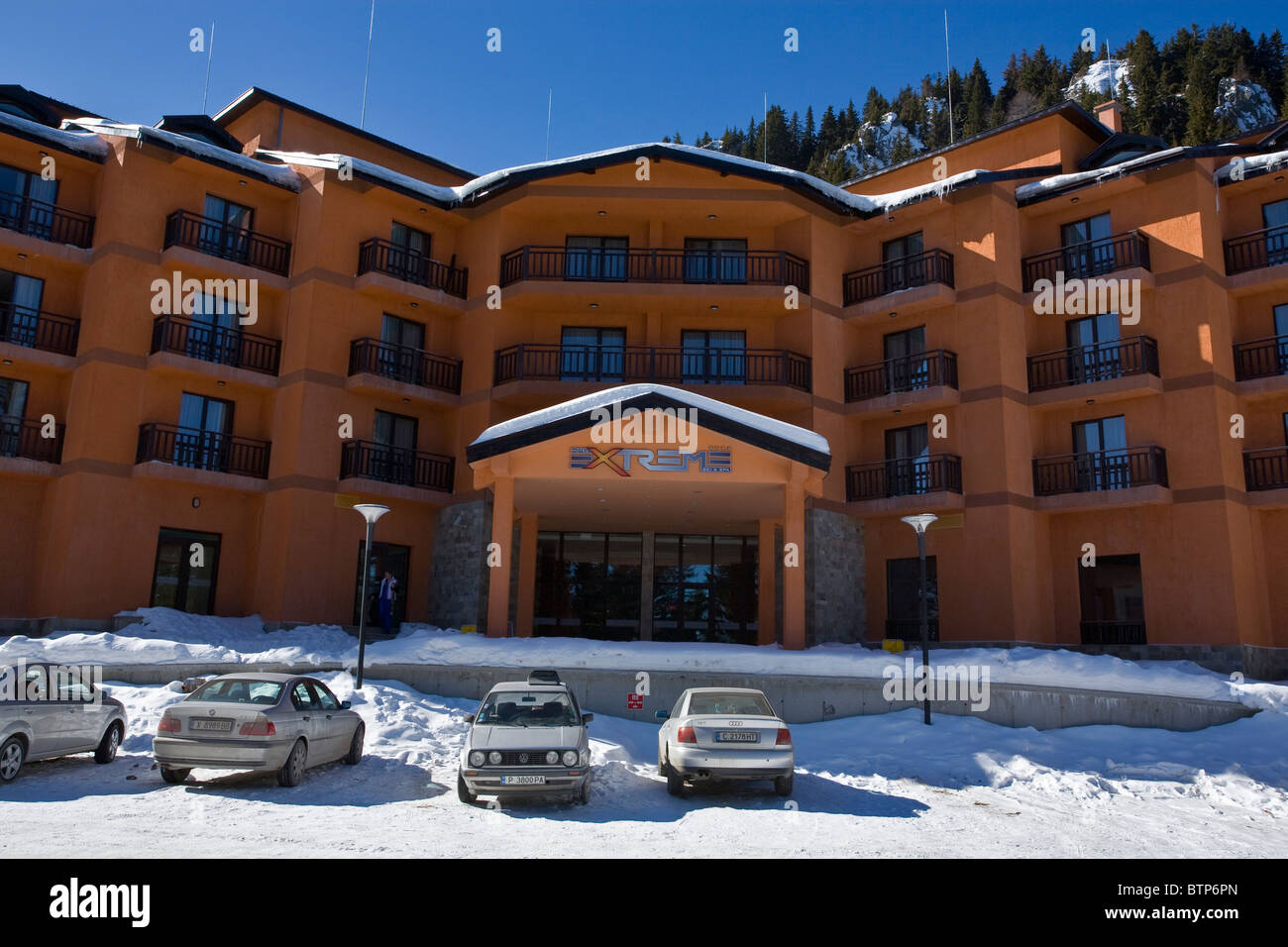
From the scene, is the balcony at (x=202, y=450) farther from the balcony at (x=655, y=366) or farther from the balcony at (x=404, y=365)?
the balcony at (x=655, y=366)

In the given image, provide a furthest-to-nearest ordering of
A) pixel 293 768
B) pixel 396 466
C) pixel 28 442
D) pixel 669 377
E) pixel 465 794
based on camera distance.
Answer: pixel 669 377 → pixel 396 466 → pixel 28 442 → pixel 293 768 → pixel 465 794

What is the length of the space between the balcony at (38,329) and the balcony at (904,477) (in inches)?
836

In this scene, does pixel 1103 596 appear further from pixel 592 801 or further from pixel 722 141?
pixel 722 141

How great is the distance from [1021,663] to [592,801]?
12.7 metres

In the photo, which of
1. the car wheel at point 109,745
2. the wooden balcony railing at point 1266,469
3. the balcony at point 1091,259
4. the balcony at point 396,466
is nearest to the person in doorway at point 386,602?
the balcony at point 396,466

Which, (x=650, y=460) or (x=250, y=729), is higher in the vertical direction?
(x=650, y=460)

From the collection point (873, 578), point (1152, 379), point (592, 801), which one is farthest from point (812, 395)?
point (592, 801)

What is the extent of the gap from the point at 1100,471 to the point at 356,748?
20605 millimetres

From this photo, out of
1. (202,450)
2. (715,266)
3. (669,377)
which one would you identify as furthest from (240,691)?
(715,266)

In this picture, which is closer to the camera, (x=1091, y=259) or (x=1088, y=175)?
(x=1088, y=175)

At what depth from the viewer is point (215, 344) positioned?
2631cm

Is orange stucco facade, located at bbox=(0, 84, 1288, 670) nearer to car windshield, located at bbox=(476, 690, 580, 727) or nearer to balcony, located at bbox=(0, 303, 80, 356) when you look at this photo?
balcony, located at bbox=(0, 303, 80, 356)

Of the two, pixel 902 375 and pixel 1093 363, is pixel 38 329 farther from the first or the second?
pixel 1093 363

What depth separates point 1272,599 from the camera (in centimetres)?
2467
